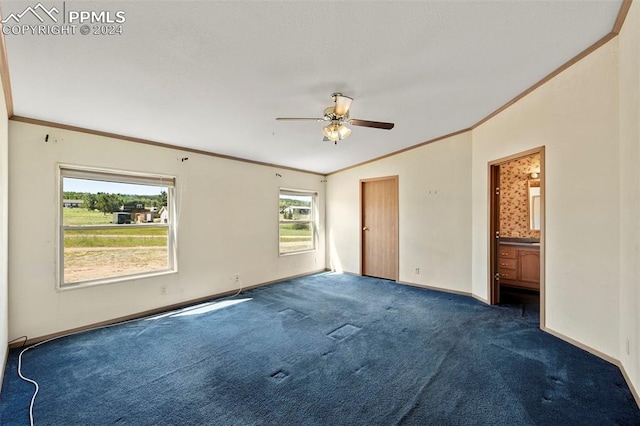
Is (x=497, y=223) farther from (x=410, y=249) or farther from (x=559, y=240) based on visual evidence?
(x=410, y=249)

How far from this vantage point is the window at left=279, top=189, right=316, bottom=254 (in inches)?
227

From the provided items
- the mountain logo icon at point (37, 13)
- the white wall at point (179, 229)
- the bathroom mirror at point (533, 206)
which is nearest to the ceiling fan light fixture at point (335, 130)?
the mountain logo icon at point (37, 13)

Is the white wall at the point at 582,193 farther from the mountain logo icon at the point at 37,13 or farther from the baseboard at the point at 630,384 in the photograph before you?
the mountain logo icon at the point at 37,13

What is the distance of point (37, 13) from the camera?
158cm

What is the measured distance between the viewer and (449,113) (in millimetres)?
3643

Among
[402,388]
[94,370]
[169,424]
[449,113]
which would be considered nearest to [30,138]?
[94,370]

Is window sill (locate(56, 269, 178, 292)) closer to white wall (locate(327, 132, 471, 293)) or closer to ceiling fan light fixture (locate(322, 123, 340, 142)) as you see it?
ceiling fan light fixture (locate(322, 123, 340, 142))

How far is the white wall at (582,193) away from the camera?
8.04ft

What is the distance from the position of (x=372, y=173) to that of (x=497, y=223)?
8.25 ft

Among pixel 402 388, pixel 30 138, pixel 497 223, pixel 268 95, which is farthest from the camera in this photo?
pixel 497 223

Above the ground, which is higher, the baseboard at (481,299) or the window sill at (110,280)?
the window sill at (110,280)

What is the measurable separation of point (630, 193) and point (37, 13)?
164 inches

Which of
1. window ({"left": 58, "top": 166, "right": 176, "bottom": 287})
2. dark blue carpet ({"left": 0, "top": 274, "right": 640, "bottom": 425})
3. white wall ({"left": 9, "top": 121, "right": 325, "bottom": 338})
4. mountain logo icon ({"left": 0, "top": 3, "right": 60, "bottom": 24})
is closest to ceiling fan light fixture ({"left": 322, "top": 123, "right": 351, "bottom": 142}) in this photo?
mountain logo icon ({"left": 0, "top": 3, "right": 60, "bottom": 24})

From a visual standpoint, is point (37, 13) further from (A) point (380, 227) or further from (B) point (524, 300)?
(B) point (524, 300)
